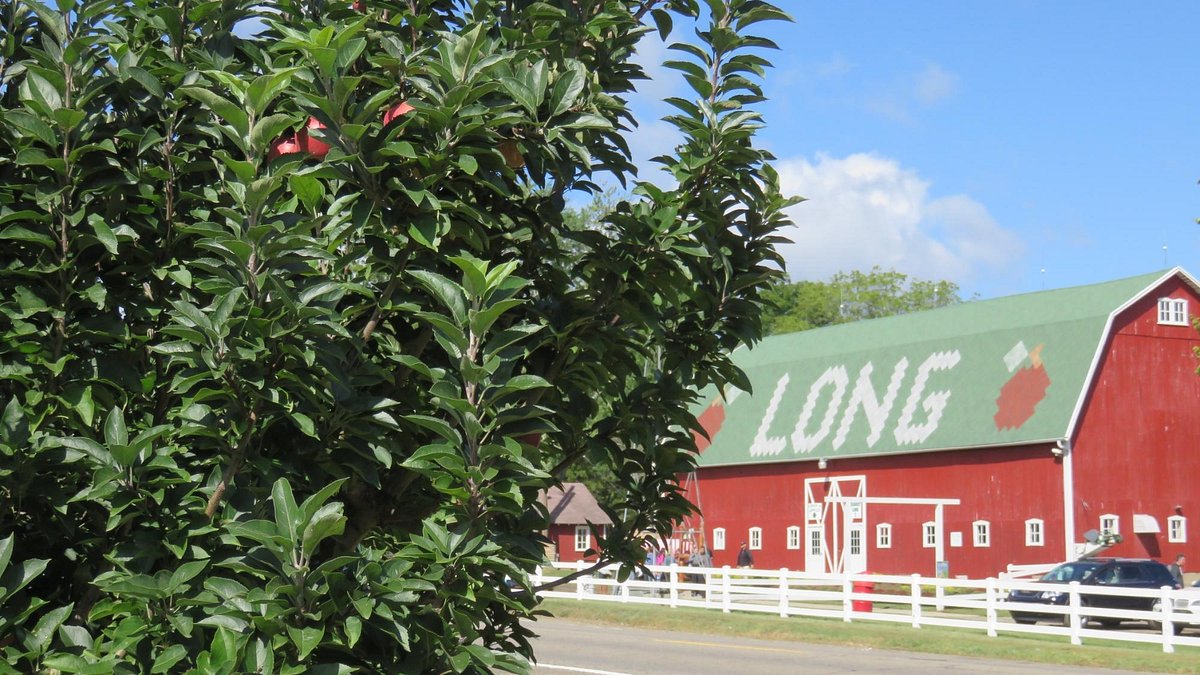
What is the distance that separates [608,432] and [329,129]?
4.43 feet

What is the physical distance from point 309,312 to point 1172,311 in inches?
1720

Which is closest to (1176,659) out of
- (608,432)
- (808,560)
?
(608,432)

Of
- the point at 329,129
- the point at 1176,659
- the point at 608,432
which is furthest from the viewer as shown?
the point at 1176,659

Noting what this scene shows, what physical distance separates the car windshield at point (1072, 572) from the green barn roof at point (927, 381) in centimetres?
898

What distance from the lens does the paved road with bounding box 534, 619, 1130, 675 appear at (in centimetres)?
1875

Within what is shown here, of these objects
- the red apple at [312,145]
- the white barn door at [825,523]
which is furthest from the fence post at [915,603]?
the red apple at [312,145]

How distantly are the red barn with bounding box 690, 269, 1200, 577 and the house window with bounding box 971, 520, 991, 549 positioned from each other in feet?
0.22

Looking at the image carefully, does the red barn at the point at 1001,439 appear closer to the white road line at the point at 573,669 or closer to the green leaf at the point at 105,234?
the white road line at the point at 573,669

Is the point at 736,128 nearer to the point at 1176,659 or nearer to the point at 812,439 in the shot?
the point at 1176,659

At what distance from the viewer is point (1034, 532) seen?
134 feet

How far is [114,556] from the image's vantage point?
326cm

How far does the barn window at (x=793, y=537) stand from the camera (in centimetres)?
4866

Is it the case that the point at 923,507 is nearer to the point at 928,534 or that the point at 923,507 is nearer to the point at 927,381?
the point at 928,534

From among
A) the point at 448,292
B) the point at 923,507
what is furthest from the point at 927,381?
the point at 448,292
